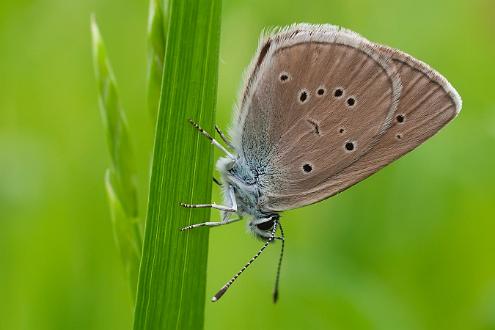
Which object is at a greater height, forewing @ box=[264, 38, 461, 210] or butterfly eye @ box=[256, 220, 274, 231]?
forewing @ box=[264, 38, 461, 210]

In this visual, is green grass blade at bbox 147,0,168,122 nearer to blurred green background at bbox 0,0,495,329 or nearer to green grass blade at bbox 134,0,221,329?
green grass blade at bbox 134,0,221,329

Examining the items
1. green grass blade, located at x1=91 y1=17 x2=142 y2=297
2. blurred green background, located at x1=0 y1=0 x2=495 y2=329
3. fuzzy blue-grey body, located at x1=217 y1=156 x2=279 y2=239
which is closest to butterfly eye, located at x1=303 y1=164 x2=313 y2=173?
fuzzy blue-grey body, located at x1=217 y1=156 x2=279 y2=239

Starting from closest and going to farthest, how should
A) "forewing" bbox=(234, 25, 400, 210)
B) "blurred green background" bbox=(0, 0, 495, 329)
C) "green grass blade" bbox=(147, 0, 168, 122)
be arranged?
1. "green grass blade" bbox=(147, 0, 168, 122)
2. "forewing" bbox=(234, 25, 400, 210)
3. "blurred green background" bbox=(0, 0, 495, 329)

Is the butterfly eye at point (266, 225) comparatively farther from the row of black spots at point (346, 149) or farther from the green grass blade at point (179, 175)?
the green grass blade at point (179, 175)

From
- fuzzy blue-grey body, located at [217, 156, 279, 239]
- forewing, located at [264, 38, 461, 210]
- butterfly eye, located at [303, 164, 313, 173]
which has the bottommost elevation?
fuzzy blue-grey body, located at [217, 156, 279, 239]

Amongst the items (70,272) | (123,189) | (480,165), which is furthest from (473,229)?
(123,189)

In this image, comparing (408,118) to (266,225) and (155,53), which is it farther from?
(155,53)
